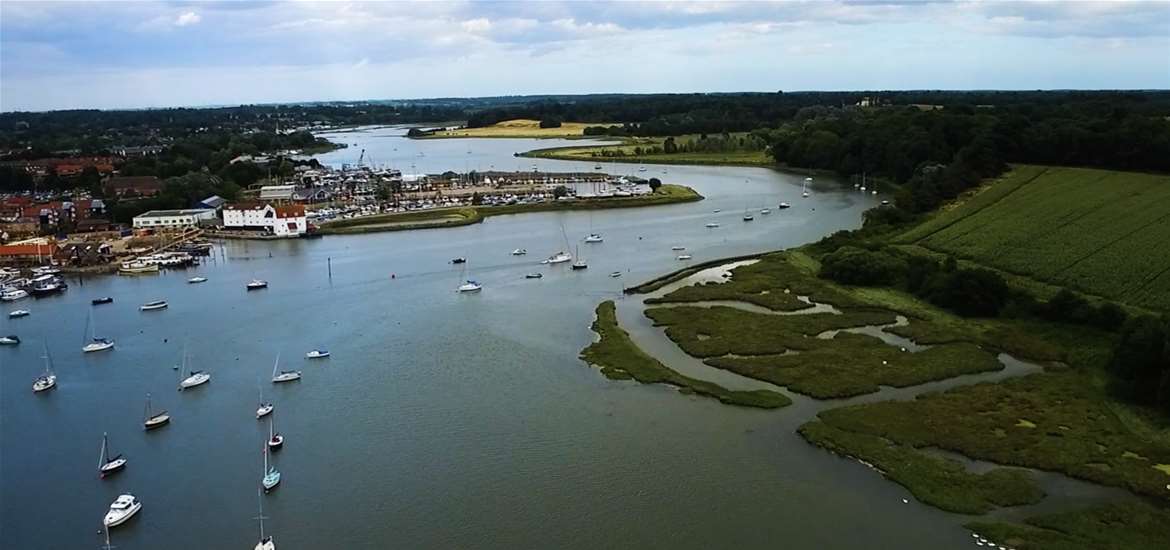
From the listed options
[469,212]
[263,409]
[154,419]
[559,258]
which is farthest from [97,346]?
[469,212]

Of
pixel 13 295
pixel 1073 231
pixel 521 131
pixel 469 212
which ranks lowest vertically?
pixel 13 295

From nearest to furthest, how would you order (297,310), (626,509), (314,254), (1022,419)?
1. (626,509)
2. (1022,419)
3. (297,310)
4. (314,254)

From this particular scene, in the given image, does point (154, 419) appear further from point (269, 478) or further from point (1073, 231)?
point (1073, 231)

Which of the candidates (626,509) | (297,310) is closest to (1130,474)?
(626,509)

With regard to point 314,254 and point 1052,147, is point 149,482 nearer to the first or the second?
point 314,254

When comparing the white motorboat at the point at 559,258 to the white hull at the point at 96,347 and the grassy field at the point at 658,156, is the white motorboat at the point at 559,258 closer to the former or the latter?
the white hull at the point at 96,347

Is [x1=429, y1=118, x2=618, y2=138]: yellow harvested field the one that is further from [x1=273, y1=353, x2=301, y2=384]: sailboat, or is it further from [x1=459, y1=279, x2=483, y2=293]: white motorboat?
[x1=273, y1=353, x2=301, y2=384]: sailboat

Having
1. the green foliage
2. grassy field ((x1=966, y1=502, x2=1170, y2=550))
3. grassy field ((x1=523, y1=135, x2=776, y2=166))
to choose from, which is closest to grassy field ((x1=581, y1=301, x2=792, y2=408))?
grassy field ((x1=966, y1=502, x2=1170, y2=550))
